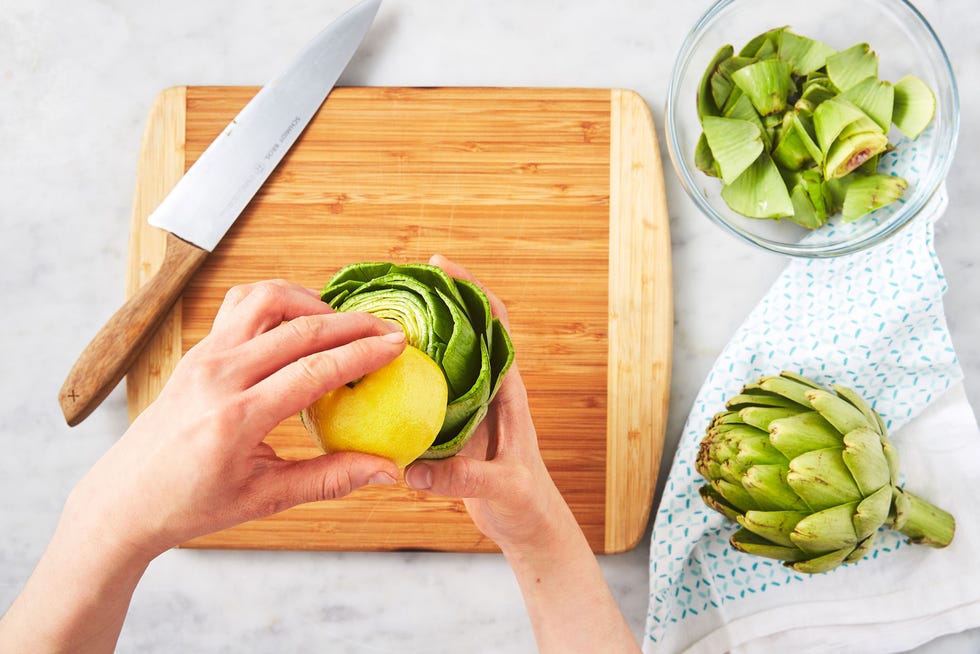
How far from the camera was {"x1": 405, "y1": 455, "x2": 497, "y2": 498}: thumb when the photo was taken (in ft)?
2.48

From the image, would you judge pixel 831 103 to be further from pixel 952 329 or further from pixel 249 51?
pixel 249 51

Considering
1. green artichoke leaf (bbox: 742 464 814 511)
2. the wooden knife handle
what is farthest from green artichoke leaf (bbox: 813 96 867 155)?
the wooden knife handle

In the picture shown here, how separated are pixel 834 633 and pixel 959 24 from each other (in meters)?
0.96

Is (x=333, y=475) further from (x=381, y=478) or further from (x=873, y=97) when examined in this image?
(x=873, y=97)

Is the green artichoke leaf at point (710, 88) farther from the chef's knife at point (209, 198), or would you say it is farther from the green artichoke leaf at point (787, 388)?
the chef's knife at point (209, 198)

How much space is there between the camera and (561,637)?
0.98 m

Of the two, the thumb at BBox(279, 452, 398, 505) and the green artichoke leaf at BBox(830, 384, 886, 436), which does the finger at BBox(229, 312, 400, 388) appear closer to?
the thumb at BBox(279, 452, 398, 505)

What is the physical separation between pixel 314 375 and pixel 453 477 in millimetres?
225

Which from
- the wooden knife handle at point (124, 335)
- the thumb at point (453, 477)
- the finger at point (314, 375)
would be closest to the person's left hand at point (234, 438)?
the finger at point (314, 375)

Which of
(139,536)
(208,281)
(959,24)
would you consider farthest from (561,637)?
(959,24)

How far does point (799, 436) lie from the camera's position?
96cm

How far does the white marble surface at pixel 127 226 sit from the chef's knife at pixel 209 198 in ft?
0.27

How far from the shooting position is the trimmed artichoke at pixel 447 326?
688mm

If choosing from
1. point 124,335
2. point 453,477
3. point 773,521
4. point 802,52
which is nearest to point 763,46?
point 802,52
